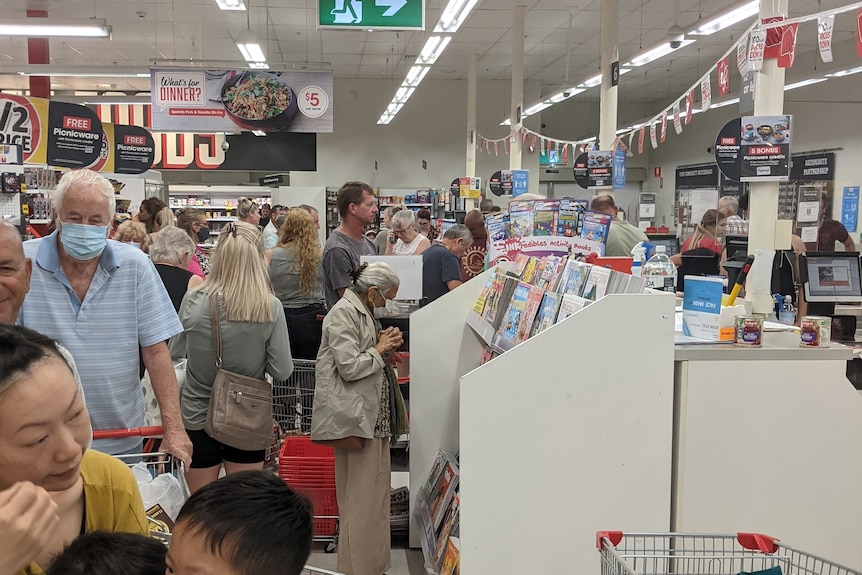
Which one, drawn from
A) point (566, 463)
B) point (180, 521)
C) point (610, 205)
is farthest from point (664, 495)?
point (610, 205)

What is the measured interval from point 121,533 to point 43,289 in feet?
4.93

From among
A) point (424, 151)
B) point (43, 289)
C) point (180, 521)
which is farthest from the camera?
point (424, 151)

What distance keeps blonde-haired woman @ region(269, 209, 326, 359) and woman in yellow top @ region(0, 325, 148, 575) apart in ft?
13.8

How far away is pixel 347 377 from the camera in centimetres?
349

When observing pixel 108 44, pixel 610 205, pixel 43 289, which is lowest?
pixel 43 289

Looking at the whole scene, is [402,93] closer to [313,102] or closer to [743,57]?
[313,102]

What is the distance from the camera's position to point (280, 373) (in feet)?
12.4

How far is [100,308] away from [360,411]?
4.33 ft

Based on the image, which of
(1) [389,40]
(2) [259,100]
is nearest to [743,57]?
(2) [259,100]

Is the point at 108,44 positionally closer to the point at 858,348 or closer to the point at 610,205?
the point at 610,205

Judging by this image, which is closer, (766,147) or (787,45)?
(787,45)

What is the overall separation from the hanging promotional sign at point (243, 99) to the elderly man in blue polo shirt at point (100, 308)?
775 centimetres

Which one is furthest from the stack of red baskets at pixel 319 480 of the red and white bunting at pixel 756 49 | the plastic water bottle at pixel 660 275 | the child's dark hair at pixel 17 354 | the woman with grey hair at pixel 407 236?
the red and white bunting at pixel 756 49

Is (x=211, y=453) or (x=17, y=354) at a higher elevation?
(x=17, y=354)
